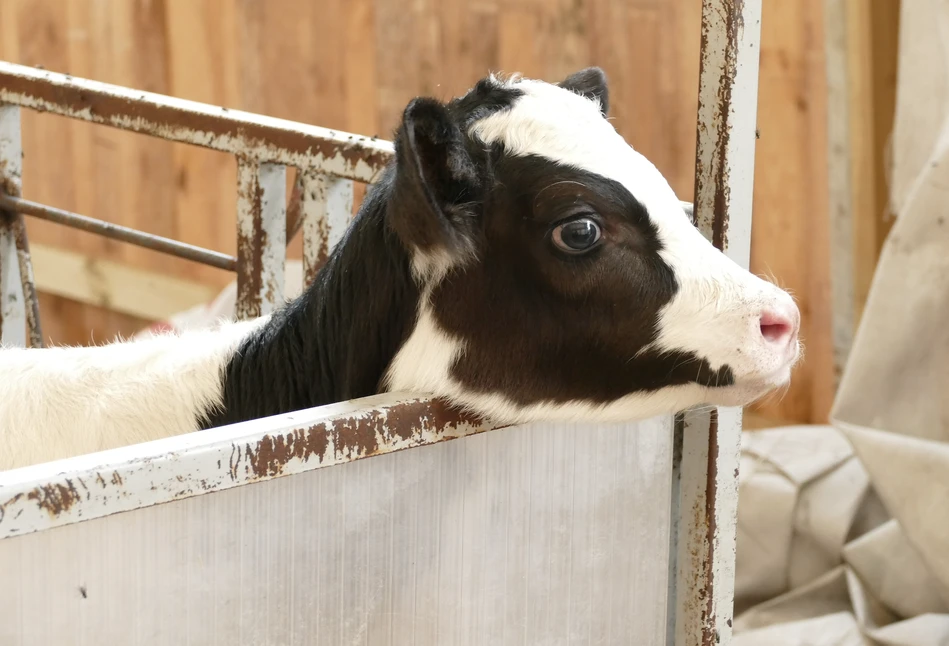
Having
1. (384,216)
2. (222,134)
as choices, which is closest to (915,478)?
(384,216)

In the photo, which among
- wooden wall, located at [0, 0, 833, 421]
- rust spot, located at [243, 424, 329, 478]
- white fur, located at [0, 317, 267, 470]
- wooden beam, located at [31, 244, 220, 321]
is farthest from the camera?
wooden beam, located at [31, 244, 220, 321]

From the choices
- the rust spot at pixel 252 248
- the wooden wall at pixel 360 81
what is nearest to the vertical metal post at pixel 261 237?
the rust spot at pixel 252 248

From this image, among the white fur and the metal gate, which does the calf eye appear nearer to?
the metal gate

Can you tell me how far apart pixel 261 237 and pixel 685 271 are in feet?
3.26

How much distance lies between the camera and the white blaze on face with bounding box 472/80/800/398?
3.97 feet

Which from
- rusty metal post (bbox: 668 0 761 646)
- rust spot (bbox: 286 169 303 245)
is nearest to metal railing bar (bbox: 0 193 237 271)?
rust spot (bbox: 286 169 303 245)

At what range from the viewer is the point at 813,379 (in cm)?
284

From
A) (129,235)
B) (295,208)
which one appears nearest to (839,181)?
(295,208)

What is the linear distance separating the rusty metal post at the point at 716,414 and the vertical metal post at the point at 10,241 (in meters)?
1.37

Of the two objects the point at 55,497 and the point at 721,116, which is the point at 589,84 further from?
the point at 55,497

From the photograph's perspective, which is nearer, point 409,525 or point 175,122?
point 409,525

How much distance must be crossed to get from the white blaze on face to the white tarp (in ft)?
2.82

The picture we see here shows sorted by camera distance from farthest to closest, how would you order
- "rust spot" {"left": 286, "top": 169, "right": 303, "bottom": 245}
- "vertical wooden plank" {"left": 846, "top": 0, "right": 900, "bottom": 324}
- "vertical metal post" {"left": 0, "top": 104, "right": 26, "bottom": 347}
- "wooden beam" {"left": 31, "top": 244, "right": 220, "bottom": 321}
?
"wooden beam" {"left": 31, "top": 244, "right": 220, "bottom": 321} < "vertical wooden plank" {"left": 846, "top": 0, "right": 900, "bottom": 324} < "vertical metal post" {"left": 0, "top": 104, "right": 26, "bottom": 347} < "rust spot" {"left": 286, "top": 169, "right": 303, "bottom": 245}

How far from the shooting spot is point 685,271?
1.24 metres
